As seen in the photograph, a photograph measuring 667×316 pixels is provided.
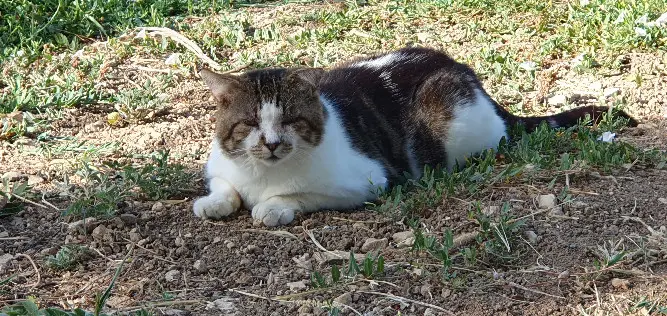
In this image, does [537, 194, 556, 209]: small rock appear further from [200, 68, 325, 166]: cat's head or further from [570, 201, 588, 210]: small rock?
[200, 68, 325, 166]: cat's head

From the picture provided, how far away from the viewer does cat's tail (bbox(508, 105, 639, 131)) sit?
5324mm

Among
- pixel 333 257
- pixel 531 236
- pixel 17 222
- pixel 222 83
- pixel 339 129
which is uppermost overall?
pixel 222 83

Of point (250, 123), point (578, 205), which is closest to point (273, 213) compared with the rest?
point (250, 123)

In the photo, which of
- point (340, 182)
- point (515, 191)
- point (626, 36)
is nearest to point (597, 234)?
point (515, 191)

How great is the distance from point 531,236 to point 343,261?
80cm

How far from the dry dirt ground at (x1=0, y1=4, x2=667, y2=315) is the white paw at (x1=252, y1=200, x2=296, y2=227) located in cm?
6

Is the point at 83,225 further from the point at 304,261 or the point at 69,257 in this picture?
the point at 304,261

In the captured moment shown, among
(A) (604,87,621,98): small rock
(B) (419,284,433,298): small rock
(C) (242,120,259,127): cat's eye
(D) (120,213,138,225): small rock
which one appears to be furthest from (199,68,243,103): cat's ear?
(A) (604,87,621,98): small rock

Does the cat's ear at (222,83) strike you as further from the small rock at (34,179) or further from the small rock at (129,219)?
the small rock at (34,179)

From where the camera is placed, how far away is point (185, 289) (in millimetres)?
3477

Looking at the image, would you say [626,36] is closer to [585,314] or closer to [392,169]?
[392,169]

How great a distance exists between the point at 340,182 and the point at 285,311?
114 centimetres

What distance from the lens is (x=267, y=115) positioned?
4059mm

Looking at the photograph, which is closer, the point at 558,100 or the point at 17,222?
the point at 17,222
